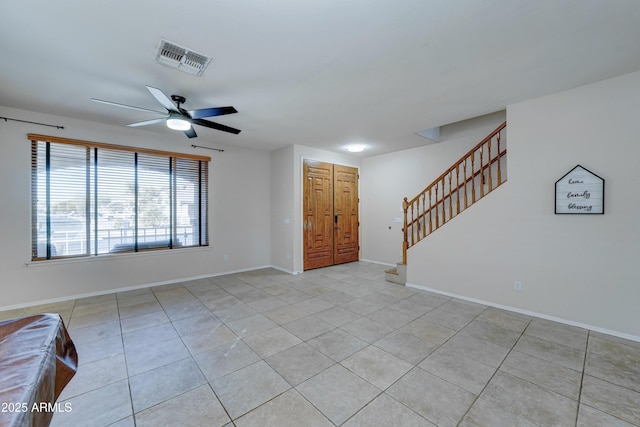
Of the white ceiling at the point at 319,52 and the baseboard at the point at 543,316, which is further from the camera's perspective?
the baseboard at the point at 543,316

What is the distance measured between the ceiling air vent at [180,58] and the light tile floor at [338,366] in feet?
9.26

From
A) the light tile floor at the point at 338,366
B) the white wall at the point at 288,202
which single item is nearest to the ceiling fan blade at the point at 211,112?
the light tile floor at the point at 338,366

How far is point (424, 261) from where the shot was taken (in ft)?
14.6

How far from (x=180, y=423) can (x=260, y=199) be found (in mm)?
4752

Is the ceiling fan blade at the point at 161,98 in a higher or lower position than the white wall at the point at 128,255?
higher

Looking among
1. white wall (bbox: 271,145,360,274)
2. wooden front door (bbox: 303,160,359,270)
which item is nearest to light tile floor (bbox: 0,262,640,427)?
white wall (bbox: 271,145,360,274)

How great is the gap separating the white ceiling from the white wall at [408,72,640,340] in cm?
39

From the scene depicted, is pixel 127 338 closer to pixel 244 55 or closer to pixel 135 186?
pixel 135 186

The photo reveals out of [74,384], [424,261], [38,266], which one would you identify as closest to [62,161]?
[38,266]

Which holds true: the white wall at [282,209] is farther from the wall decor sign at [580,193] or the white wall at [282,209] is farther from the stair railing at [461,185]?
the wall decor sign at [580,193]

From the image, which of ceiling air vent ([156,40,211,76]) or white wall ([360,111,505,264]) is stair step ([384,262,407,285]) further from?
ceiling air vent ([156,40,211,76])

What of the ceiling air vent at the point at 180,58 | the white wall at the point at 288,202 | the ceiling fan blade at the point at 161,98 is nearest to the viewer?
the ceiling air vent at the point at 180,58

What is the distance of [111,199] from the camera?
171 inches

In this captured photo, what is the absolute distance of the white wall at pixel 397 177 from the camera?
4898 millimetres
